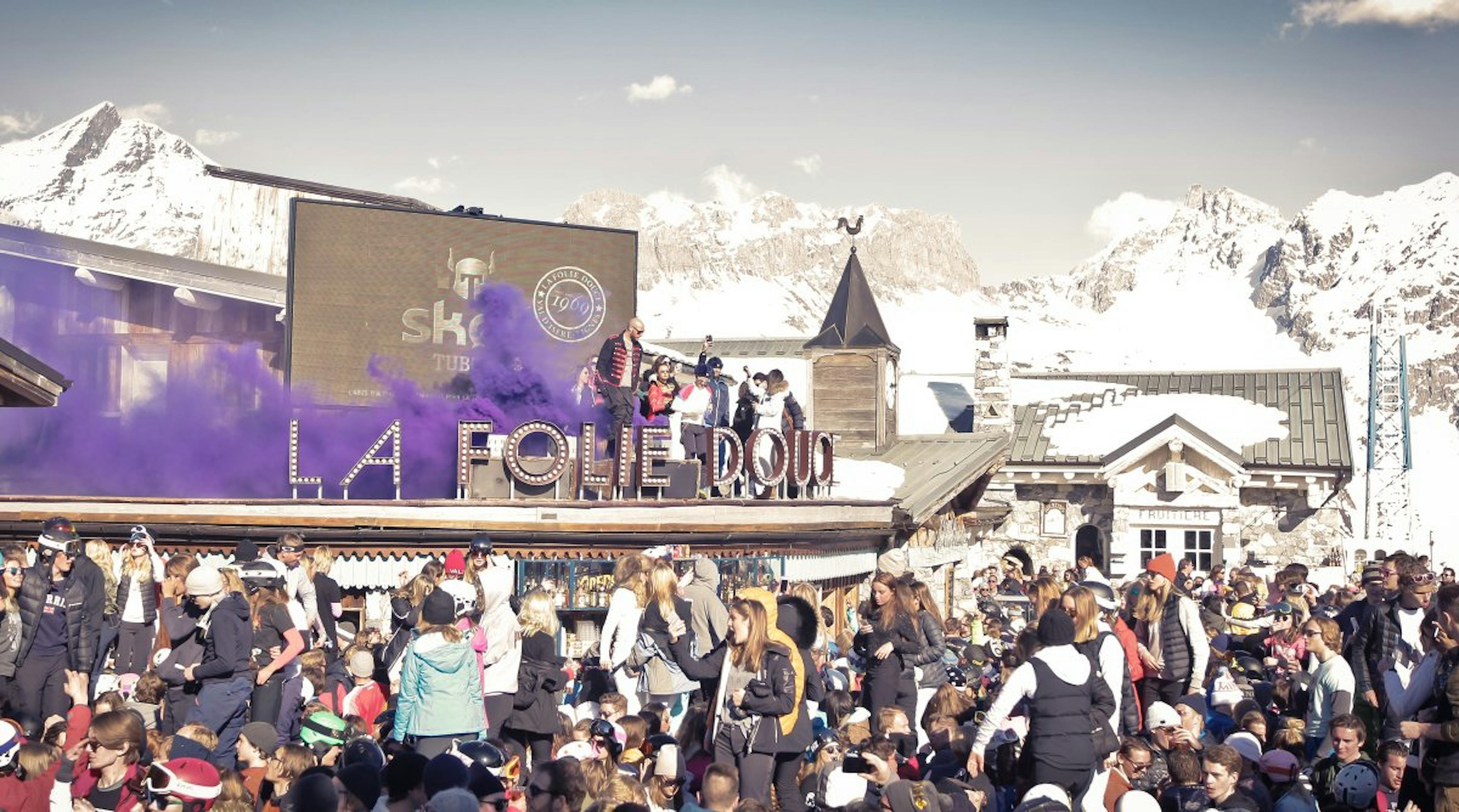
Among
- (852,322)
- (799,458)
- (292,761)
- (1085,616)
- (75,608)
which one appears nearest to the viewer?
(292,761)

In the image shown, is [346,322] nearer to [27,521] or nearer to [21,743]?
[27,521]

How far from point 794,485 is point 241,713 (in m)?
14.9

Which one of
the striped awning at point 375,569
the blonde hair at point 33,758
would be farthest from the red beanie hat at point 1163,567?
the striped awning at point 375,569

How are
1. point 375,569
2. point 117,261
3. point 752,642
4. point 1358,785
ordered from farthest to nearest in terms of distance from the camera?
point 117,261 < point 375,569 < point 752,642 < point 1358,785

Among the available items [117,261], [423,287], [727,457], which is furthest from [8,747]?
[117,261]

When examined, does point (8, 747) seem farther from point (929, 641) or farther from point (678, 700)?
point (929, 641)

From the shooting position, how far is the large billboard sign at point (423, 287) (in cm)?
2330

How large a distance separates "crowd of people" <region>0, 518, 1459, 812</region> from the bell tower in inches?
720

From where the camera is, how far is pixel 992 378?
33250 millimetres

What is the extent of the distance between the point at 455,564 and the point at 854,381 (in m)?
20.3

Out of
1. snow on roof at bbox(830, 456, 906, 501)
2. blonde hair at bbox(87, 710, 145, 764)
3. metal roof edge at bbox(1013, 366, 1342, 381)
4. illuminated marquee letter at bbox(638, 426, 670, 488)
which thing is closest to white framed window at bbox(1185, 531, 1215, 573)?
metal roof edge at bbox(1013, 366, 1342, 381)

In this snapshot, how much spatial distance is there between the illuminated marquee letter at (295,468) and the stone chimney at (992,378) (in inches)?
639

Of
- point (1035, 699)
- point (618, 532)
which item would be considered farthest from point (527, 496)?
point (1035, 699)

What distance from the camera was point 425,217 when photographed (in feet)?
80.4
